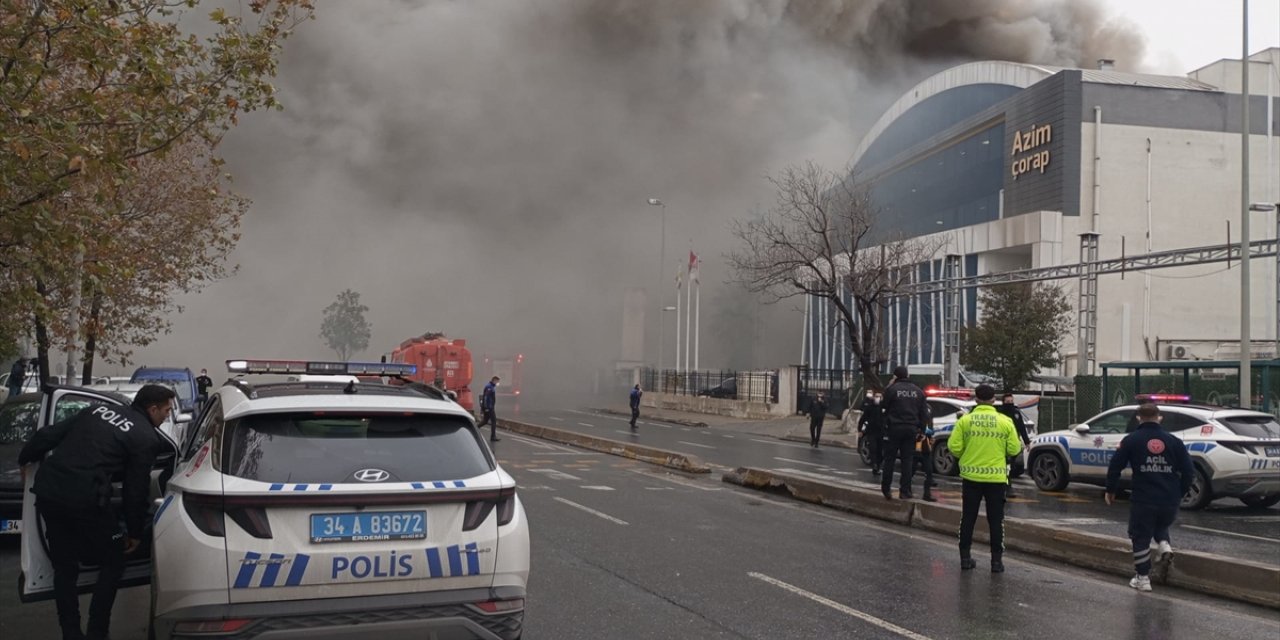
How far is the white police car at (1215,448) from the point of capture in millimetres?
12555

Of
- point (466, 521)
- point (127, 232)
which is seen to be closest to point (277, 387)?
point (466, 521)

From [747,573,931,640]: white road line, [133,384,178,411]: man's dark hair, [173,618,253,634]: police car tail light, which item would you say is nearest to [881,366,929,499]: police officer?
[747,573,931,640]: white road line

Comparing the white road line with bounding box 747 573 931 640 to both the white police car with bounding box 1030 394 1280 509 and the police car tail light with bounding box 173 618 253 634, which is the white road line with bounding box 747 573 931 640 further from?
the white police car with bounding box 1030 394 1280 509

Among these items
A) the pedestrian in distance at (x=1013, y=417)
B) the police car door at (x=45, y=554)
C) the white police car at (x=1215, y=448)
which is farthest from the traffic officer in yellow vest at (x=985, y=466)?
the police car door at (x=45, y=554)

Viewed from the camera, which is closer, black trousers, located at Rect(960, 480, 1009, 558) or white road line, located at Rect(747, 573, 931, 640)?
white road line, located at Rect(747, 573, 931, 640)

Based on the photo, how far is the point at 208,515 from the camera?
403cm

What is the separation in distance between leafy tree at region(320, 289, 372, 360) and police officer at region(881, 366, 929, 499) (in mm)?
60278

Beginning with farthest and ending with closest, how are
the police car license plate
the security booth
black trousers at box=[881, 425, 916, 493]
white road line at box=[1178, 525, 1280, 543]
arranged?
the security booth → black trousers at box=[881, 425, 916, 493] → white road line at box=[1178, 525, 1280, 543] → the police car license plate

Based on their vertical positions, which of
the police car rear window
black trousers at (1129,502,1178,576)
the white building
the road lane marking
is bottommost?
the road lane marking

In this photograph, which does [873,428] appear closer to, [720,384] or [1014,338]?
[1014,338]

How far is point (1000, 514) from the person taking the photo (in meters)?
8.21

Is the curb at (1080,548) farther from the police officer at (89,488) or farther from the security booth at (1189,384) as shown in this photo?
the security booth at (1189,384)

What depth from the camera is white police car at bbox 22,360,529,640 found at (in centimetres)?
400

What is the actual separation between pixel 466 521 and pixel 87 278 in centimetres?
533
